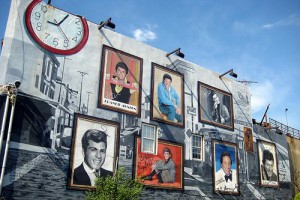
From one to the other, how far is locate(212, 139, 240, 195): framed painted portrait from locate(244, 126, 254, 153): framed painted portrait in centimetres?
187

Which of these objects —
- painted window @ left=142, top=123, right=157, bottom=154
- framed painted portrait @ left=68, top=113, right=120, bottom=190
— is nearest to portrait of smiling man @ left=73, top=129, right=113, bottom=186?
framed painted portrait @ left=68, top=113, right=120, bottom=190

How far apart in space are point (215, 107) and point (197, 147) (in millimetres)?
4306

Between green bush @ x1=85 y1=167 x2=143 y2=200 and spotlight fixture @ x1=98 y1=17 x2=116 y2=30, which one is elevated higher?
spotlight fixture @ x1=98 y1=17 x2=116 y2=30

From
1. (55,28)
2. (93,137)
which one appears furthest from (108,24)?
(93,137)

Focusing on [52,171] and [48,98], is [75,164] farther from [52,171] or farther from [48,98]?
[48,98]

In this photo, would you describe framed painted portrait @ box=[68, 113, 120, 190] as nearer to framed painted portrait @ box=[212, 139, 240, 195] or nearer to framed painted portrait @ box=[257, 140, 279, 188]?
framed painted portrait @ box=[212, 139, 240, 195]

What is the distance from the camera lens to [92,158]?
1948 centimetres

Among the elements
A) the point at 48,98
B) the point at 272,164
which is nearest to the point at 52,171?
the point at 48,98

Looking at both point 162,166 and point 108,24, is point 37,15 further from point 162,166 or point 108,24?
point 162,166

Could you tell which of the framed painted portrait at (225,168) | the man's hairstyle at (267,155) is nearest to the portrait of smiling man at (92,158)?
the framed painted portrait at (225,168)

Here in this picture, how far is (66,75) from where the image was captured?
1981cm

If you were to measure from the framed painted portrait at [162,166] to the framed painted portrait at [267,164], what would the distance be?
996 centimetres

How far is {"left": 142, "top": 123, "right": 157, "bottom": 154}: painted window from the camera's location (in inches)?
874

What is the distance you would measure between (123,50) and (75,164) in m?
8.54
